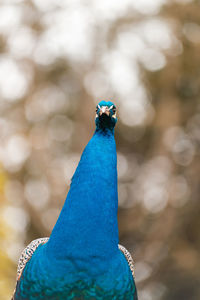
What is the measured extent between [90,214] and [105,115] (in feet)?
2.22

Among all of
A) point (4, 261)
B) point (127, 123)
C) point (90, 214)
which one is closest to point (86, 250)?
point (90, 214)

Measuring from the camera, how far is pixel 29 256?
2.91 meters

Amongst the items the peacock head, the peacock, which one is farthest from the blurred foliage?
the peacock head

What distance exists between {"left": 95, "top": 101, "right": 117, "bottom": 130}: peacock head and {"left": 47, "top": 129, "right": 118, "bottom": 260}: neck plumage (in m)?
0.18

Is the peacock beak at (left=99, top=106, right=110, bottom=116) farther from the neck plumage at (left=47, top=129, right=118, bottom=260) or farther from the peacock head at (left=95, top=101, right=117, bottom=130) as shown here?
the neck plumage at (left=47, top=129, right=118, bottom=260)

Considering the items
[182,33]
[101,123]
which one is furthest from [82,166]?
[182,33]

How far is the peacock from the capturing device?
8.09ft

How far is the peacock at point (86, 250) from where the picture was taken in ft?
8.09

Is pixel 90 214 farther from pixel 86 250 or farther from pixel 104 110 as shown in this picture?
pixel 104 110

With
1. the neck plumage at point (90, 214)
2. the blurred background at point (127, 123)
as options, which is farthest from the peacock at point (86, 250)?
the blurred background at point (127, 123)

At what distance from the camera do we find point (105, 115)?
108 inches

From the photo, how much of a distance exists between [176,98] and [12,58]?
336 centimetres

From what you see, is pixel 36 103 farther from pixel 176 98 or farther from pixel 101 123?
pixel 101 123

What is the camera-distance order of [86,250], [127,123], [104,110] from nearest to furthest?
[86,250]
[104,110]
[127,123]
